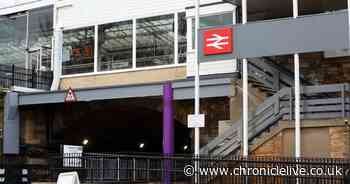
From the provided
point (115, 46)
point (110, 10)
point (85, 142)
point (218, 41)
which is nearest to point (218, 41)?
point (218, 41)

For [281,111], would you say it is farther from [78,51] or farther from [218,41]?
[78,51]

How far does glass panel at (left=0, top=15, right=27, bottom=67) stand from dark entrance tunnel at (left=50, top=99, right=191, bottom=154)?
340 cm

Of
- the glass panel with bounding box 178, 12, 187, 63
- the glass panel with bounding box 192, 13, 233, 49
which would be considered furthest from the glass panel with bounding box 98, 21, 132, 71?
the glass panel with bounding box 192, 13, 233, 49

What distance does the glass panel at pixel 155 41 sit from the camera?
72.3ft

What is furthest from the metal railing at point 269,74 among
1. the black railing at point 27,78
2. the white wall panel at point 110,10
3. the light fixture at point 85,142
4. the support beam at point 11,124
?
the light fixture at point 85,142

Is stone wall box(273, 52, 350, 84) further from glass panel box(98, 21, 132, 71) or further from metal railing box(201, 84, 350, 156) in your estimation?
glass panel box(98, 21, 132, 71)

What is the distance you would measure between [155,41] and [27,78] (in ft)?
18.6

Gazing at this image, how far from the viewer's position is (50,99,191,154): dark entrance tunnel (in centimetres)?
2416

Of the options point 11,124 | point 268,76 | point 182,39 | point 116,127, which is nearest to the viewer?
point 268,76

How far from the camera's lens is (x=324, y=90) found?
1662 centimetres

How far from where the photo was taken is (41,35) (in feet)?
86.5

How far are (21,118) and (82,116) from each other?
7.37ft

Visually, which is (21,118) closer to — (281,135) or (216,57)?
(216,57)

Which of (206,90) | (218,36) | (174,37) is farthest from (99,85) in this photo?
(218,36)
